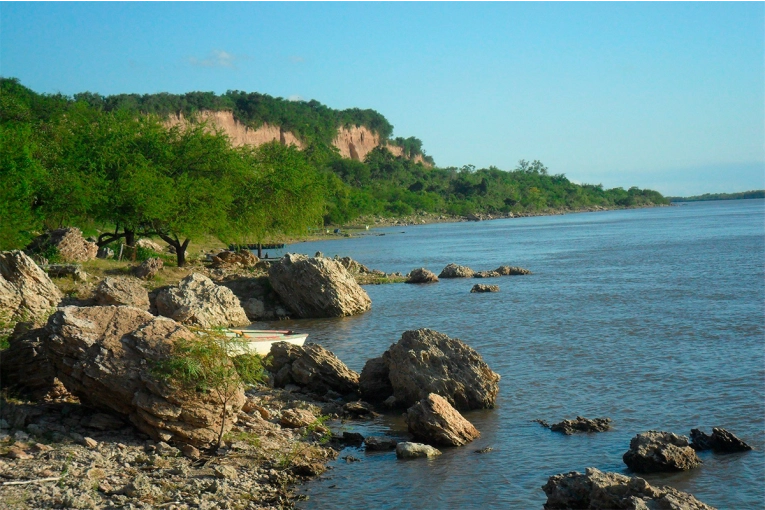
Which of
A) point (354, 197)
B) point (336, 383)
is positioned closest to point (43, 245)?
point (336, 383)

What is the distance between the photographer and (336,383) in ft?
52.3

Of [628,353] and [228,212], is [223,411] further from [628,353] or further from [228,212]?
[228,212]

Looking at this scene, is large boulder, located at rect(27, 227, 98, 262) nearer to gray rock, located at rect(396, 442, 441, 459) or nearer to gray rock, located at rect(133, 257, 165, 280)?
gray rock, located at rect(133, 257, 165, 280)

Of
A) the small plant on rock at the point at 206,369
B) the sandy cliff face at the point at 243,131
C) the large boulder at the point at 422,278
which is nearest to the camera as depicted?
the small plant on rock at the point at 206,369

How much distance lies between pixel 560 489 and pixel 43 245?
27629 millimetres

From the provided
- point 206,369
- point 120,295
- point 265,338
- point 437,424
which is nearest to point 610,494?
point 437,424

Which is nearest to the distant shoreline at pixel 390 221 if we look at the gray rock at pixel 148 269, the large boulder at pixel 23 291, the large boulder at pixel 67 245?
the large boulder at pixel 67 245

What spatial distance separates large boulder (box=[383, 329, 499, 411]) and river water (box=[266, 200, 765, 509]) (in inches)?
17.1

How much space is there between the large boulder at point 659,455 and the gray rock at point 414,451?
2.88m

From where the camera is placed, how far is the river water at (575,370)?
10836 millimetres

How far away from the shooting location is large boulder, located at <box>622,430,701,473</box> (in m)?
11.1

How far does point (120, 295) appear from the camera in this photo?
2256 centimetres

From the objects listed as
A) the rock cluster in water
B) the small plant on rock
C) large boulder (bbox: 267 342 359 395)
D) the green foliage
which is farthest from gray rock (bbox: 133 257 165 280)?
the small plant on rock

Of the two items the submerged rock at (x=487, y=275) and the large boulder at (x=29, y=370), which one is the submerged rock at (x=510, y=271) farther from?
the large boulder at (x=29, y=370)
